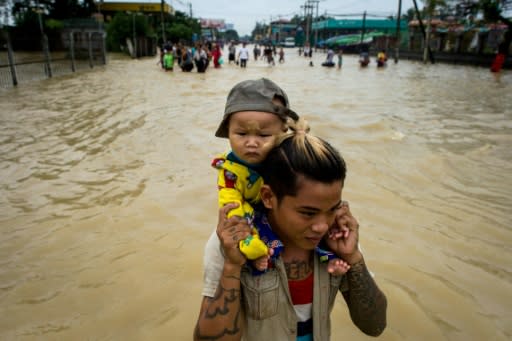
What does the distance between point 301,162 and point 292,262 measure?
43cm

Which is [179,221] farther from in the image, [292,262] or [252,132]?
[292,262]

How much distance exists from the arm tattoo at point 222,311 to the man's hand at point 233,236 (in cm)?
12

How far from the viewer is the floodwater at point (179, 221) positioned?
287 cm

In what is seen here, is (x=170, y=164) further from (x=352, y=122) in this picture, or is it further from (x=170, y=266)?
(x=352, y=122)

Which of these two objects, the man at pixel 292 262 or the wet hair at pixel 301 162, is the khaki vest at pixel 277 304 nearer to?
the man at pixel 292 262

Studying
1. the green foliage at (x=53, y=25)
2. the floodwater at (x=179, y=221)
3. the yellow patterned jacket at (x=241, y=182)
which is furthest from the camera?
the green foliage at (x=53, y=25)

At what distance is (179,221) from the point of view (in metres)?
4.34

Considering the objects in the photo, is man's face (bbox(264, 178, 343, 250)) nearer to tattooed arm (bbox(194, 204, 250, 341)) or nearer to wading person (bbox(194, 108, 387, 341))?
wading person (bbox(194, 108, 387, 341))

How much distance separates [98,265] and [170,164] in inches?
116

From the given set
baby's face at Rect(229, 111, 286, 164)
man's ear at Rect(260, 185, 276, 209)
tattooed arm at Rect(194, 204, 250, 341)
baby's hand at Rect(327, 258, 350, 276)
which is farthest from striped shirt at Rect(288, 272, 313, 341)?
baby's face at Rect(229, 111, 286, 164)

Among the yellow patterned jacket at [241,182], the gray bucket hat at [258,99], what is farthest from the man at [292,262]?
the gray bucket hat at [258,99]

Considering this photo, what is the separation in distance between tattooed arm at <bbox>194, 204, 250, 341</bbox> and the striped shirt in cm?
22

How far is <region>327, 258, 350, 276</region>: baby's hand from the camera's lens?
1.45 m

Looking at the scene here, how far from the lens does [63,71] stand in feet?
64.0
